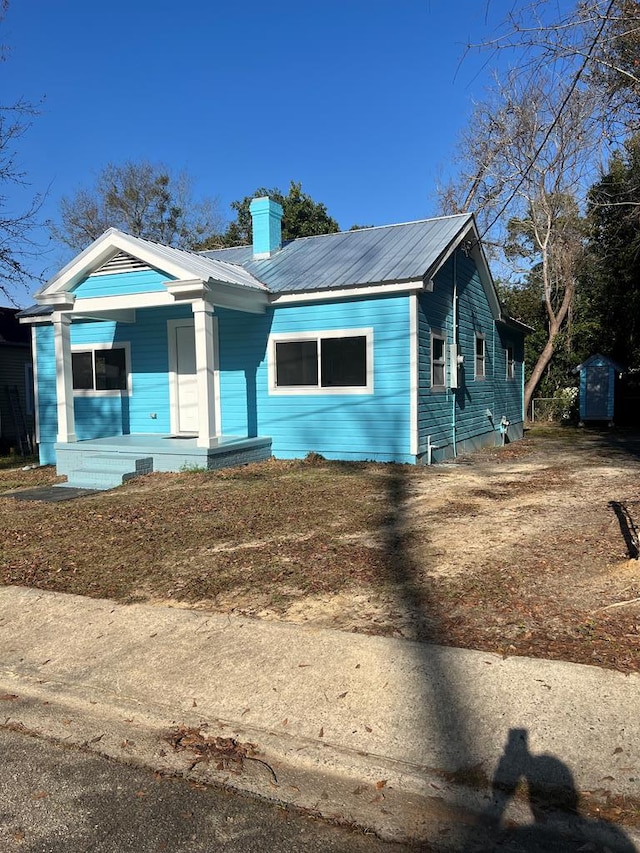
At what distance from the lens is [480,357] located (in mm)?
15750

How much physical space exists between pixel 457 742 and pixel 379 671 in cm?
75

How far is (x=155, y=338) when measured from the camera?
13.7 m

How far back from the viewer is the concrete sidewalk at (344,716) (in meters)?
2.73

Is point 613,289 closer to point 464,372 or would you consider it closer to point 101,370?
point 464,372

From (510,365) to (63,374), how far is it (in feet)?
39.6

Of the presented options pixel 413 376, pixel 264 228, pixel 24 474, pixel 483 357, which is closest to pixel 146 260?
pixel 264 228

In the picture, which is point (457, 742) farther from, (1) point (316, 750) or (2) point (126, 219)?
(2) point (126, 219)

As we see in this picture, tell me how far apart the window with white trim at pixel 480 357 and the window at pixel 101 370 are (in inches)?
314

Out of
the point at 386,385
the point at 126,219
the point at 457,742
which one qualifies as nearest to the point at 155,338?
the point at 386,385

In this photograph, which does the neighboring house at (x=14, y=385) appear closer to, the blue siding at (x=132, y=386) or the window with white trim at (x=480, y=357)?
the blue siding at (x=132, y=386)

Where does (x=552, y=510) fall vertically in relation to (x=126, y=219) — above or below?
below

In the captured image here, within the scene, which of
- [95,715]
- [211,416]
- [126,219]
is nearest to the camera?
[95,715]

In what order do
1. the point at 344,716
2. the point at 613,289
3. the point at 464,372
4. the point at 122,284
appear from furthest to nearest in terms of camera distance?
the point at 613,289
the point at 464,372
the point at 122,284
the point at 344,716

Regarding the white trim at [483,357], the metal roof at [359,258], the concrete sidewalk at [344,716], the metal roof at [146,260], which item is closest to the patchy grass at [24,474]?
the metal roof at [146,260]
